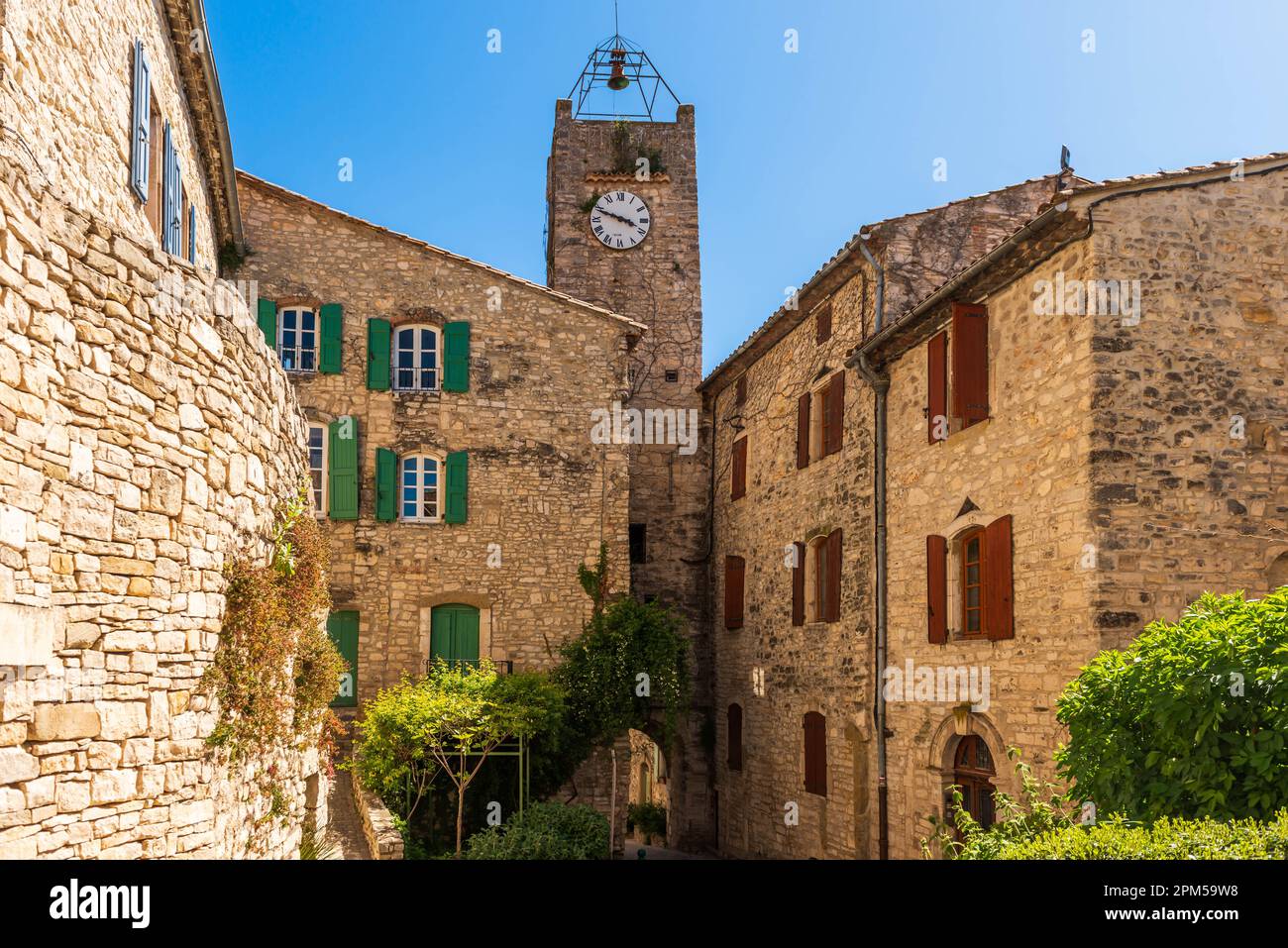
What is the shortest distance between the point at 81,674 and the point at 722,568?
17499mm

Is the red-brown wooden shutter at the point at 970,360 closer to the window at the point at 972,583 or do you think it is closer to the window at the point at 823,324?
the window at the point at 972,583

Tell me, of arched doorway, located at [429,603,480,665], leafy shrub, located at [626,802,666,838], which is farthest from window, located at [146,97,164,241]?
leafy shrub, located at [626,802,666,838]

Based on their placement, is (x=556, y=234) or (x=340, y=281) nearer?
(x=340, y=281)

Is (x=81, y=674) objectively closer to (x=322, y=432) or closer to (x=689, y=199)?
(x=322, y=432)

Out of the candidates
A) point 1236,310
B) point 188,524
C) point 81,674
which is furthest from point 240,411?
point 1236,310

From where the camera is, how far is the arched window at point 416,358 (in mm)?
19797

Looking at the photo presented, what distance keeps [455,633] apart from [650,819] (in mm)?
7988

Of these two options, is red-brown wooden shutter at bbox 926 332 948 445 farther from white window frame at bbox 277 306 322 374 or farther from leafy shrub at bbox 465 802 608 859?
white window frame at bbox 277 306 322 374

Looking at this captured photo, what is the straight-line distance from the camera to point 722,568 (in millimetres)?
22125

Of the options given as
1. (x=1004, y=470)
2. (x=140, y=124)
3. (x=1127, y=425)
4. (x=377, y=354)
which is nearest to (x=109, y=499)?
(x=140, y=124)

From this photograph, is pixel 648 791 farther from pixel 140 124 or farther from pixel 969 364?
pixel 140 124

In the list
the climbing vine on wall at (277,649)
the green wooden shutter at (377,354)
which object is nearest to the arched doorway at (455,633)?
the green wooden shutter at (377,354)

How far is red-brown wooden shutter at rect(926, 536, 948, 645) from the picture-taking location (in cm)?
1355

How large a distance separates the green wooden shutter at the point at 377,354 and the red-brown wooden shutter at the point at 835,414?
7159mm
